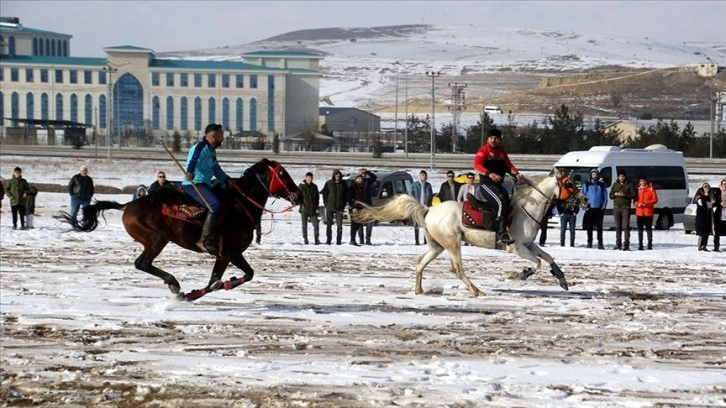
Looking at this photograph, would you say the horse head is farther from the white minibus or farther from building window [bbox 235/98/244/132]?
building window [bbox 235/98/244/132]

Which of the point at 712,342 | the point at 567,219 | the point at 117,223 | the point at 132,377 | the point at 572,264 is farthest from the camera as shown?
the point at 117,223

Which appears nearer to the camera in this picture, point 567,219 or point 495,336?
point 495,336

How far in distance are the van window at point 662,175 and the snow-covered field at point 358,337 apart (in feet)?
41.9

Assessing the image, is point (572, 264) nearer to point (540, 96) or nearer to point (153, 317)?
point (153, 317)

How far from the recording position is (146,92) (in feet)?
394

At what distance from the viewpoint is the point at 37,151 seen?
240ft

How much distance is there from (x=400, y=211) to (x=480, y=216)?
1.22 meters

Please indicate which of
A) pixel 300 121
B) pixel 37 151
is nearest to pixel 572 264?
pixel 37 151

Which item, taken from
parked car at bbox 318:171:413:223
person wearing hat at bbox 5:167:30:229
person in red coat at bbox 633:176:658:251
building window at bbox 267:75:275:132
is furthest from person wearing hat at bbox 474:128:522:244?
building window at bbox 267:75:275:132

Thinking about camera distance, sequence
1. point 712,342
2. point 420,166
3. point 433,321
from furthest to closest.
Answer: point 420,166, point 433,321, point 712,342

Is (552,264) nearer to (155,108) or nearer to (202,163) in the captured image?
(202,163)

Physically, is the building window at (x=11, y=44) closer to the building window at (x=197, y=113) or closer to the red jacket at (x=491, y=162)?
the building window at (x=197, y=113)

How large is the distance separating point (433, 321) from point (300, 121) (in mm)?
114088

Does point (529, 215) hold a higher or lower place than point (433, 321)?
higher
